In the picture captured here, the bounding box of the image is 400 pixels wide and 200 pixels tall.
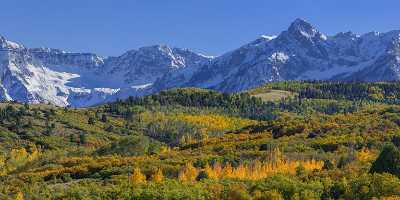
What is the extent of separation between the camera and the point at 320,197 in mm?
138875

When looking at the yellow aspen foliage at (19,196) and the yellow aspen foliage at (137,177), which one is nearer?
the yellow aspen foliage at (19,196)

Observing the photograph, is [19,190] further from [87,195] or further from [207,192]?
[207,192]

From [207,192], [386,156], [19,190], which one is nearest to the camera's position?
[207,192]

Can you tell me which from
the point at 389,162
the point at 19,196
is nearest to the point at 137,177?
the point at 19,196

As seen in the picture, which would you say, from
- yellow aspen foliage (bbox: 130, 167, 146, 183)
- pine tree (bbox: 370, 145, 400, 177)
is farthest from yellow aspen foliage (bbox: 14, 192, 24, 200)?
pine tree (bbox: 370, 145, 400, 177)

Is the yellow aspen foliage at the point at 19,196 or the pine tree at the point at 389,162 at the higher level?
the pine tree at the point at 389,162

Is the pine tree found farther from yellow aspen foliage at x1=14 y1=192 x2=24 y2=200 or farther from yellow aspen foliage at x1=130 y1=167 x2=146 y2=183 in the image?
yellow aspen foliage at x1=14 y1=192 x2=24 y2=200

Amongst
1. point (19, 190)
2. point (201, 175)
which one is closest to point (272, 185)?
point (201, 175)

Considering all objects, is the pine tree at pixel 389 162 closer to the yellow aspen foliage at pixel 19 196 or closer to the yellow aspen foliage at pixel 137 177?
the yellow aspen foliage at pixel 137 177

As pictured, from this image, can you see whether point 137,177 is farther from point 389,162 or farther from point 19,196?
point 389,162

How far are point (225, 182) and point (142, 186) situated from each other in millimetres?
18303

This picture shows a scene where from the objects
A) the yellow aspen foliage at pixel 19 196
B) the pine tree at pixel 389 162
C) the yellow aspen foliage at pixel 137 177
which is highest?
the pine tree at pixel 389 162

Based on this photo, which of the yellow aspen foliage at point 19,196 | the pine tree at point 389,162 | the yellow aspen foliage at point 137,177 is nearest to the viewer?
the pine tree at point 389,162

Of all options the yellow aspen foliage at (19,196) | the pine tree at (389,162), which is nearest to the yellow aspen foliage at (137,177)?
the yellow aspen foliage at (19,196)
